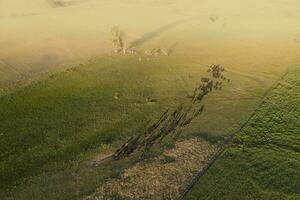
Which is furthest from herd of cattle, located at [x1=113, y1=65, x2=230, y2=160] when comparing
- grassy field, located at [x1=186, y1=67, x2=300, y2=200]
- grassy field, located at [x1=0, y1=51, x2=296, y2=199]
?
grassy field, located at [x1=186, y1=67, x2=300, y2=200]

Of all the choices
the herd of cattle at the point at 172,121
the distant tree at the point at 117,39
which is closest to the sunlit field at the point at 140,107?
the herd of cattle at the point at 172,121

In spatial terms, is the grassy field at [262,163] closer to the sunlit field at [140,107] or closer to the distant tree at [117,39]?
the sunlit field at [140,107]

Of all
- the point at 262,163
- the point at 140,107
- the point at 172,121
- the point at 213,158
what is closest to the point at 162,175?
the point at 213,158

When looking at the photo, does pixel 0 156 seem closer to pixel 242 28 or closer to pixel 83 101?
pixel 83 101

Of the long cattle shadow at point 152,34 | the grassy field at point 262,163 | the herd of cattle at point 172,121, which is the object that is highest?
the long cattle shadow at point 152,34

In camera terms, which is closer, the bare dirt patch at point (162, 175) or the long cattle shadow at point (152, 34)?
the bare dirt patch at point (162, 175)

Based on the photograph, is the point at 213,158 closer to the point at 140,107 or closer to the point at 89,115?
the point at 140,107

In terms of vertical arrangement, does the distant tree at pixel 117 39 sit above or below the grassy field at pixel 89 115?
above
